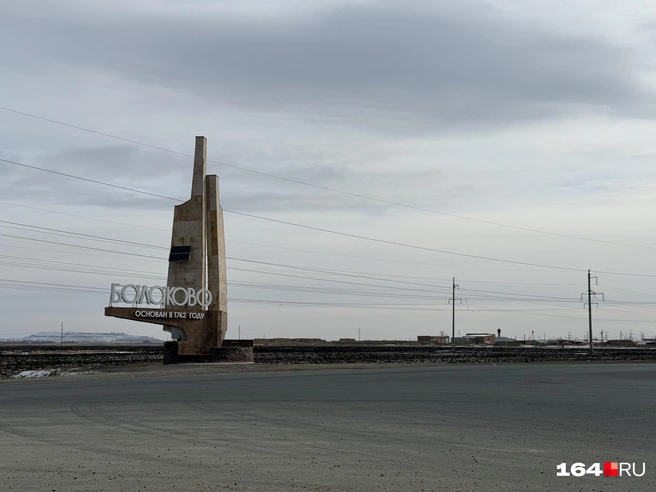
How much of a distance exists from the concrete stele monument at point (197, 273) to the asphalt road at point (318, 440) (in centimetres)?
2545

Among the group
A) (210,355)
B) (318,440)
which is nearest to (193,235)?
(210,355)

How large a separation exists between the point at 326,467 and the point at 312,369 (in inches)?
1411

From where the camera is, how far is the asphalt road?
11.6 metres

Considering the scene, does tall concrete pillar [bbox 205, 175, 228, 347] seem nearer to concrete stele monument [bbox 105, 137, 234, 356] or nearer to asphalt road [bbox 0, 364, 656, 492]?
concrete stele monument [bbox 105, 137, 234, 356]

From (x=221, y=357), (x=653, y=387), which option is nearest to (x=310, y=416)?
(x=653, y=387)

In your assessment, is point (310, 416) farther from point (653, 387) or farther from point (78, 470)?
point (653, 387)

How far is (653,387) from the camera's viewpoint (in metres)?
32.1

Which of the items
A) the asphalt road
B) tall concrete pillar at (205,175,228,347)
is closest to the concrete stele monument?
tall concrete pillar at (205,175,228,347)

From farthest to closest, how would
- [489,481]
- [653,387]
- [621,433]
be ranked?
[653,387] < [621,433] < [489,481]

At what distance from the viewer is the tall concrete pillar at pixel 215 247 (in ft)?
179

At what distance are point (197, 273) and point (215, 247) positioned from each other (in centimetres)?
247

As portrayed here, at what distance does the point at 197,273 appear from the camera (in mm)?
53406

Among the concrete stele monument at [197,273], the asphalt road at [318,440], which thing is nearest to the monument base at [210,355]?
the concrete stele monument at [197,273]

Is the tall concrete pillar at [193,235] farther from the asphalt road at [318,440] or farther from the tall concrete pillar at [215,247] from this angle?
the asphalt road at [318,440]
